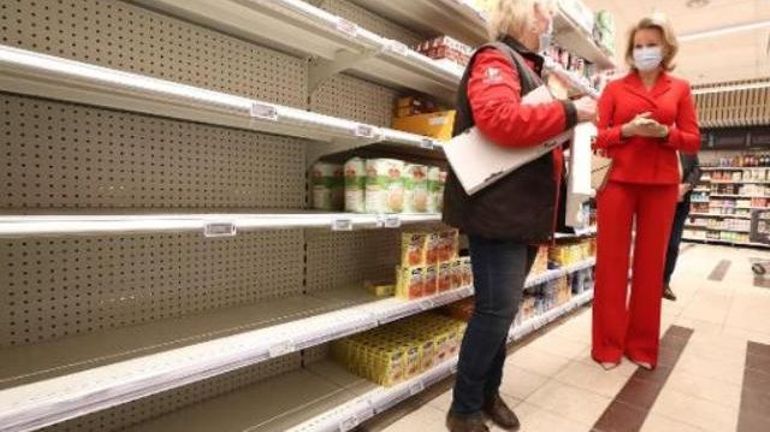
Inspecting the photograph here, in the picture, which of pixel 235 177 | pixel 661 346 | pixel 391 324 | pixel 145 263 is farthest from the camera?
pixel 661 346

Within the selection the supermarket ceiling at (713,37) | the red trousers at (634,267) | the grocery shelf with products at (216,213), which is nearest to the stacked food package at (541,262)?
the red trousers at (634,267)

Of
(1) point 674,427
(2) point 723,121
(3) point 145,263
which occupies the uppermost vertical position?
(2) point 723,121

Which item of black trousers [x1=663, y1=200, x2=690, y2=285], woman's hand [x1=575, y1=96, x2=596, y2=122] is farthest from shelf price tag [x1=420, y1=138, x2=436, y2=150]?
black trousers [x1=663, y1=200, x2=690, y2=285]

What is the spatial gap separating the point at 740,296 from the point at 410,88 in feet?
13.7

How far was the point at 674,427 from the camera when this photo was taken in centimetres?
204

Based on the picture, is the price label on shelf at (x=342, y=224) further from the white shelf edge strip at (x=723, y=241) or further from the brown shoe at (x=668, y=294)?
the white shelf edge strip at (x=723, y=241)

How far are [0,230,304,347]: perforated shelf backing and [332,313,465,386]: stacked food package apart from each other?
44cm

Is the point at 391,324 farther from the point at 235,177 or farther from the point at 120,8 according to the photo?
the point at 120,8

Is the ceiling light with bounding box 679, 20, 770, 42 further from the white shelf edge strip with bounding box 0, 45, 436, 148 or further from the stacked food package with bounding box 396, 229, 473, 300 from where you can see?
the white shelf edge strip with bounding box 0, 45, 436, 148

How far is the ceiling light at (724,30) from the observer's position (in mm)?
6625

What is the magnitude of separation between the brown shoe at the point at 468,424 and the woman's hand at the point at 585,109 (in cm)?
116

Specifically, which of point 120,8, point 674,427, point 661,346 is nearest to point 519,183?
point 674,427

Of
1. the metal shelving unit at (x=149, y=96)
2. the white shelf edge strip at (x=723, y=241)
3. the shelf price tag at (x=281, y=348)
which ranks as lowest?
the white shelf edge strip at (x=723, y=241)

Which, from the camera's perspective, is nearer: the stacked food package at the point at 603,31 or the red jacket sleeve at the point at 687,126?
the red jacket sleeve at the point at 687,126
